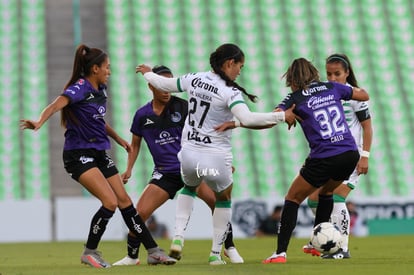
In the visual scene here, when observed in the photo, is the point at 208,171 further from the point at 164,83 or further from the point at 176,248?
the point at 164,83

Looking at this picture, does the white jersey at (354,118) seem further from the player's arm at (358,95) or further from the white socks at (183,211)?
the white socks at (183,211)

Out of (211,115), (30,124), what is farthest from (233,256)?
(30,124)

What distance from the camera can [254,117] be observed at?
793 cm

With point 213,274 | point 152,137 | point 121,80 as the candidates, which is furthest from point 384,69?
point 213,274

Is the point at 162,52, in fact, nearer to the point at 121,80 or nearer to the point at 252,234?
the point at 121,80

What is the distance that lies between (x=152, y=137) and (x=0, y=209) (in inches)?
322

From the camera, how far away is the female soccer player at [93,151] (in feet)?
27.9

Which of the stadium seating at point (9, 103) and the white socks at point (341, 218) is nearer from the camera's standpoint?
the white socks at point (341, 218)

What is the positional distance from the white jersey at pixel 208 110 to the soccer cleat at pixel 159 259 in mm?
1034

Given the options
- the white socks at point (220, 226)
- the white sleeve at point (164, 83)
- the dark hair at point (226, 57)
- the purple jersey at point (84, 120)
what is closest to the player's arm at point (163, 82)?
the white sleeve at point (164, 83)

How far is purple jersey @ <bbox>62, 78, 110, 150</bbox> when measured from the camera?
8586 millimetres

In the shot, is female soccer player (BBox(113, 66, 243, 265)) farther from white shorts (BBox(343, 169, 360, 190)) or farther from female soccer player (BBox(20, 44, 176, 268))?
white shorts (BBox(343, 169, 360, 190))

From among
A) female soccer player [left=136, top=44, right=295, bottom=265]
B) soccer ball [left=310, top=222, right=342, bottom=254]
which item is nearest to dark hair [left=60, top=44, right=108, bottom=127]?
female soccer player [left=136, top=44, right=295, bottom=265]

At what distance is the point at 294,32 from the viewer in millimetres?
24531
